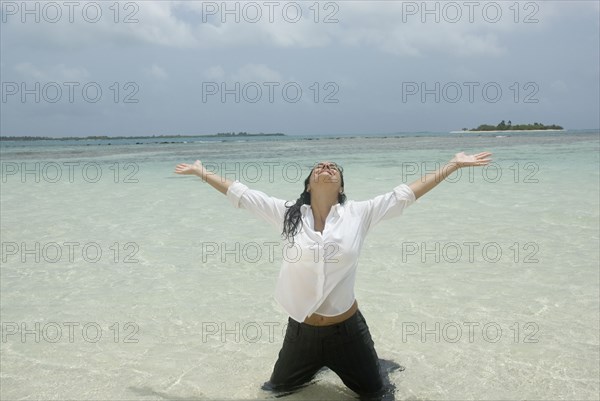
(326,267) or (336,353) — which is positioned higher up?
(326,267)

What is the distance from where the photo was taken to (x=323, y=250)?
129 inches

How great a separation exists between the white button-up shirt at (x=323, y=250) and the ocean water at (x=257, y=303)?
0.86m

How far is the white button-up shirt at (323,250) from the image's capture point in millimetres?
3291

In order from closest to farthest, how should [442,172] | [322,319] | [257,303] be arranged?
[322,319], [442,172], [257,303]

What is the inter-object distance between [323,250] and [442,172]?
3.42ft

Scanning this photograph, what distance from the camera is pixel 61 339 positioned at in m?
4.84

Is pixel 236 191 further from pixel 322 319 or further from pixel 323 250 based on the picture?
pixel 322 319

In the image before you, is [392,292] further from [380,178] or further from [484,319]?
[380,178]

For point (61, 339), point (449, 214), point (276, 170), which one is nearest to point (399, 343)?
point (61, 339)

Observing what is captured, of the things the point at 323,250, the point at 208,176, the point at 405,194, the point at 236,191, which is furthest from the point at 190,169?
the point at 405,194

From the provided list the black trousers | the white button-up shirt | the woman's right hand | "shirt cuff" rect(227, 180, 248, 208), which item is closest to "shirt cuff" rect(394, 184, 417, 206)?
the white button-up shirt

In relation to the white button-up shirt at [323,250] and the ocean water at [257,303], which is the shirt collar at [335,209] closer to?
the white button-up shirt at [323,250]

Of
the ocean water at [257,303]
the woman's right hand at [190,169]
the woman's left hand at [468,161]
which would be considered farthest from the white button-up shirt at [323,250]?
the ocean water at [257,303]

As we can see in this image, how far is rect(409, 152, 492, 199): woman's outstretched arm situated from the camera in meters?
3.54
